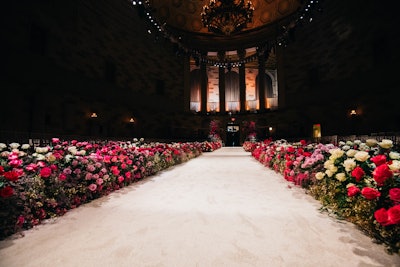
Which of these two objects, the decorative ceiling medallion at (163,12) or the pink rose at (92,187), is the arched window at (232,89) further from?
the pink rose at (92,187)

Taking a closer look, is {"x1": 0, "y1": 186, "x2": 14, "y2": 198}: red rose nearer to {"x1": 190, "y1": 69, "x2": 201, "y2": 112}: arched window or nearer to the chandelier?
the chandelier

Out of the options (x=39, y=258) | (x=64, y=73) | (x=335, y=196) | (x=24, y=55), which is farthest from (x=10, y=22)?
(x=335, y=196)

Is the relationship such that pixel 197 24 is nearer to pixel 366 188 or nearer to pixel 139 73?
pixel 139 73

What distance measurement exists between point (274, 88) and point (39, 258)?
2971 centimetres

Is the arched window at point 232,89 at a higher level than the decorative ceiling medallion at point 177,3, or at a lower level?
lower

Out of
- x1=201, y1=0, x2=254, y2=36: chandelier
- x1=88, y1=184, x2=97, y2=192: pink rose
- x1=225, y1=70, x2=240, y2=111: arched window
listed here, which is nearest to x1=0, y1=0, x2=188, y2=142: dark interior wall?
x1=201, y1=0, x2=254, y2=36: chandelier

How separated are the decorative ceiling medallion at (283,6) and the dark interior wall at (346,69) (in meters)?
3.20

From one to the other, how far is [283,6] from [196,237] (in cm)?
2658

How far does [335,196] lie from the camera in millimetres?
2717

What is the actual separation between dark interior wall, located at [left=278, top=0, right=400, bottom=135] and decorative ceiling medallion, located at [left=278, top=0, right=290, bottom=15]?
320 centimetres

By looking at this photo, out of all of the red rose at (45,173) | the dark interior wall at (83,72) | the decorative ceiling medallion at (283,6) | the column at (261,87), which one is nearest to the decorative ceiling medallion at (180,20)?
the dark interior wall at (83,72)

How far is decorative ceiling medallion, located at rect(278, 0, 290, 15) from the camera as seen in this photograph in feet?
71.2

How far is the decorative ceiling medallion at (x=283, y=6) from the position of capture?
71.2 ft

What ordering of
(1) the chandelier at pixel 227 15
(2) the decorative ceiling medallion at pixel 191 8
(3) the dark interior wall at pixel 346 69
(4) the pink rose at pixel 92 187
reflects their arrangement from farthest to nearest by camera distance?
(2) the decorative ceiling medallion at pixel 191 8 → (3) the dark interior wall at pixel 346 69 → (1) the chandelier at pixel 227 15 → (4) the pink rose at pixel 92 187
